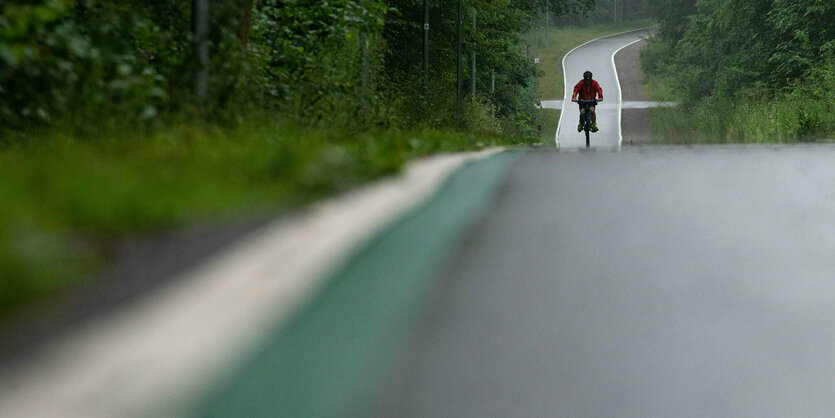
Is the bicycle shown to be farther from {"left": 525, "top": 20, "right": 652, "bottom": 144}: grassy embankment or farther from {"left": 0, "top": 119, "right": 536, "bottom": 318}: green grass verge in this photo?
{"left": 525, "top": 20, "right": 652, "bottom": 144}: grassy embankment

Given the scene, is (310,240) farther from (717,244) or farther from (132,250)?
(717,244)

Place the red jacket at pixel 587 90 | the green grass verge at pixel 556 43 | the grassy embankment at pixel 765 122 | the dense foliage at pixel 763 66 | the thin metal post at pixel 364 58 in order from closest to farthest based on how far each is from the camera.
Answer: the thin metal post at pixel 364 58
the red jacket at pixel 587 90
the grassy embankment at pixel 765 122
the dense foliage at pixel 763 66
the green grass verge at pixel 556 43

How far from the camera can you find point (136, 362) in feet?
3.72

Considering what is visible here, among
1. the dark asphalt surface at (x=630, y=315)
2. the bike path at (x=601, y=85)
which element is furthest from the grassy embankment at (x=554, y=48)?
the dark asphalt surface at (x=630, y=315)

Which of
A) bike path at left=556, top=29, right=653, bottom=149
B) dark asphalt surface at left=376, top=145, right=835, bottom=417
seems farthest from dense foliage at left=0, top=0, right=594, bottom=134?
bike path at left=556, top=29, right=653, bottom=149

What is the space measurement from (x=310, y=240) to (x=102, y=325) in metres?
0.79

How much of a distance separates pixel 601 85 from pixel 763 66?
35551mm

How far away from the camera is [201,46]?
804 cm

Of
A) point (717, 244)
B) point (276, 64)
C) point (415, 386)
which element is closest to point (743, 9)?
point (276, 64)

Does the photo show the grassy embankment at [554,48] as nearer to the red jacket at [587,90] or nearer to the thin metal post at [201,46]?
the red jacket at [587,90]

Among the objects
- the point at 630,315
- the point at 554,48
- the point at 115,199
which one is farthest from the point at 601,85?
the point at 115,199

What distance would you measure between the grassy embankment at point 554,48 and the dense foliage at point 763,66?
9.75m

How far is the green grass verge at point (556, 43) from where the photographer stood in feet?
300

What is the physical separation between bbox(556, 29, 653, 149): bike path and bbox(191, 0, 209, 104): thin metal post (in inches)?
1372
